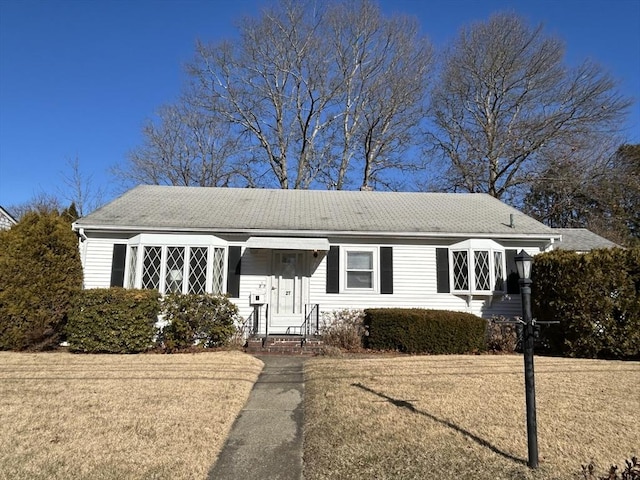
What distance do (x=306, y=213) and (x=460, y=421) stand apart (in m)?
9.03

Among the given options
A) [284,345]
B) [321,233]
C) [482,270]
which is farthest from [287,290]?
[482,270]

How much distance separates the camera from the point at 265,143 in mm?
26234

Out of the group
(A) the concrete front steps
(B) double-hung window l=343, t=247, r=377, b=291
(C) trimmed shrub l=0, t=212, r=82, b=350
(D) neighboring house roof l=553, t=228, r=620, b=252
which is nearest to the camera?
(C) trimmed shrub l=0, t=212, r=82, b=350

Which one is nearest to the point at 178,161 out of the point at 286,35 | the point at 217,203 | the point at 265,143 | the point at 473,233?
the point at 265,143

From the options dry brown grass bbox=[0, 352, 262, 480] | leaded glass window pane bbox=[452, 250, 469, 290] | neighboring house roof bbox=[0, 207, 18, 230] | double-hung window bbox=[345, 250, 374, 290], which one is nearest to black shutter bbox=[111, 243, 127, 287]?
dry brown grass bbox=[0, 352, 262, 480]

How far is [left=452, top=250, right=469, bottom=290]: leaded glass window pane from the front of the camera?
11.8m

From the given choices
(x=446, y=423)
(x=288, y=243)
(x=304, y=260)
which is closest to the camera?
(x=446, y=423)

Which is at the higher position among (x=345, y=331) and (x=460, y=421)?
(x=345, y=331)

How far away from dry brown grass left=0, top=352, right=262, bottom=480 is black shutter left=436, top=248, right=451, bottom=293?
5.90 m

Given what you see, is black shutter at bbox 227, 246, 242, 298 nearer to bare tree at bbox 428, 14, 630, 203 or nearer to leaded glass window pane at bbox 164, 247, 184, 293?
leaded glass window pane at bbox 164, 247, 184, 293

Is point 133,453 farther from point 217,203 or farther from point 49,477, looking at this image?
point 217,203

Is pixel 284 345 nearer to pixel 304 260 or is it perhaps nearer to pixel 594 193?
pixel 304 260

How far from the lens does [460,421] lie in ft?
16.6

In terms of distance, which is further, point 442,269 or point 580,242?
point 580,242
